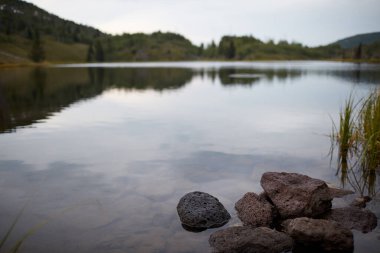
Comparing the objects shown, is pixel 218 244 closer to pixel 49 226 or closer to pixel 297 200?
pixel 297 200

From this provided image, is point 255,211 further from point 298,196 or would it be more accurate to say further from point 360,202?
point 360,202

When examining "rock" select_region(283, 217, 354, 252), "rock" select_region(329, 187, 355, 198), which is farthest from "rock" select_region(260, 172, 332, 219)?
"rock" select_region(329, 187, 355, 198)

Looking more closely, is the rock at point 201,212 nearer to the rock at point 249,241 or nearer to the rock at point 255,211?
the rock at point 255,211

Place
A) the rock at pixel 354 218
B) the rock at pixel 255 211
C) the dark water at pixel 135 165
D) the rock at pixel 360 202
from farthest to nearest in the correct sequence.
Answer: the rock at pixel 360 202 → the rock at pixel 255 211 → the rock at pixel 354 218 → the dark water at pixel 135 165

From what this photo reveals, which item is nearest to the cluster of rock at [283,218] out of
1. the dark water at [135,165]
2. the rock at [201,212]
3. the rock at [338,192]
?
the rock at [201,212]

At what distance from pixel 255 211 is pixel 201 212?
1379 millimetres

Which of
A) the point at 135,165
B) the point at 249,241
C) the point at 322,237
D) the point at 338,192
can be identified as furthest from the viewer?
the point at 135,165

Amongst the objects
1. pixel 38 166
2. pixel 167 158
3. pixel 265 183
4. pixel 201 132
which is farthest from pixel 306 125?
pixel 38 166

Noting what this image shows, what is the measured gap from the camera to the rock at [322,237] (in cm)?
756

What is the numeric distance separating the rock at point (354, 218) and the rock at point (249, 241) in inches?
76.2

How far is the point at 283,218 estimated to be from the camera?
29.9 ft

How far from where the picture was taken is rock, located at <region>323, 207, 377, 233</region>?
8.66 m

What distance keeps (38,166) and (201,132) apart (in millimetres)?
9754

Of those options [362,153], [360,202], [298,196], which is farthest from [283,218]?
[362,153]
